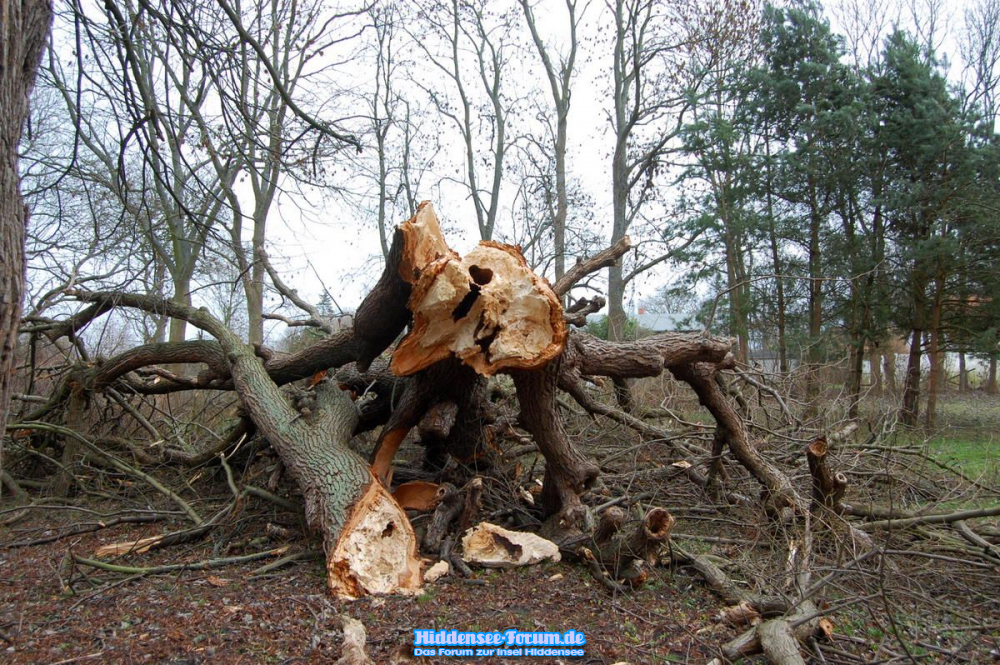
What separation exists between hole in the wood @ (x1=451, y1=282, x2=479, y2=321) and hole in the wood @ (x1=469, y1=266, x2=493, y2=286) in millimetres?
76

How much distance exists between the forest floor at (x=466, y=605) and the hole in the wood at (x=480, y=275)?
1.69 metres

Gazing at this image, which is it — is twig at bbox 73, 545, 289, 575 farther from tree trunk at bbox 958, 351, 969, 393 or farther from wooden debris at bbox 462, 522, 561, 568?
tree trunk at bbox 958, 351, 969, 393

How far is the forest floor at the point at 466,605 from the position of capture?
2.82 metres

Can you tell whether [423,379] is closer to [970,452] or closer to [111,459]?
[111,459]

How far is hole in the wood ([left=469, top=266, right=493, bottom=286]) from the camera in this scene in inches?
149

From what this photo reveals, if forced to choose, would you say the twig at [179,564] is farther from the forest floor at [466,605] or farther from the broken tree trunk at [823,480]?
the broken tree trunk at [823,480]

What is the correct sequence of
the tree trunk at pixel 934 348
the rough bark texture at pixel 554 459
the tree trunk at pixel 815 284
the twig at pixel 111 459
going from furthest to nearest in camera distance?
the tree trunk at pixel 815 284 → the tree trunk at pixel 934 348 → the twig at pixel 111 459 → the rough bark texture at pixel 554 459

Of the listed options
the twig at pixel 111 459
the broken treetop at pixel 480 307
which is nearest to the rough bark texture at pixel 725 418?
the broken treetop at pixel 480 307

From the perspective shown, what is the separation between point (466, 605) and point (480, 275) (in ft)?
5.87

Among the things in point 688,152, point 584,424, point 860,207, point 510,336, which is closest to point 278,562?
point 510,336

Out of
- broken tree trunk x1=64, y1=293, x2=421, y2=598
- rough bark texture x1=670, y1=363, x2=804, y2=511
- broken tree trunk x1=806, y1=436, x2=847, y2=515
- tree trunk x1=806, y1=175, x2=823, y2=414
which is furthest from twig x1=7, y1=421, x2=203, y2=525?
tree trunk x1=806, y1=175, x2=823, y2=414

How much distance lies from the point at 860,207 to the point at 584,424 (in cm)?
915

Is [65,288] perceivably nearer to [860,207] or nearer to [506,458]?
[506,458]

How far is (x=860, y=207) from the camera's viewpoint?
41.0 feet
